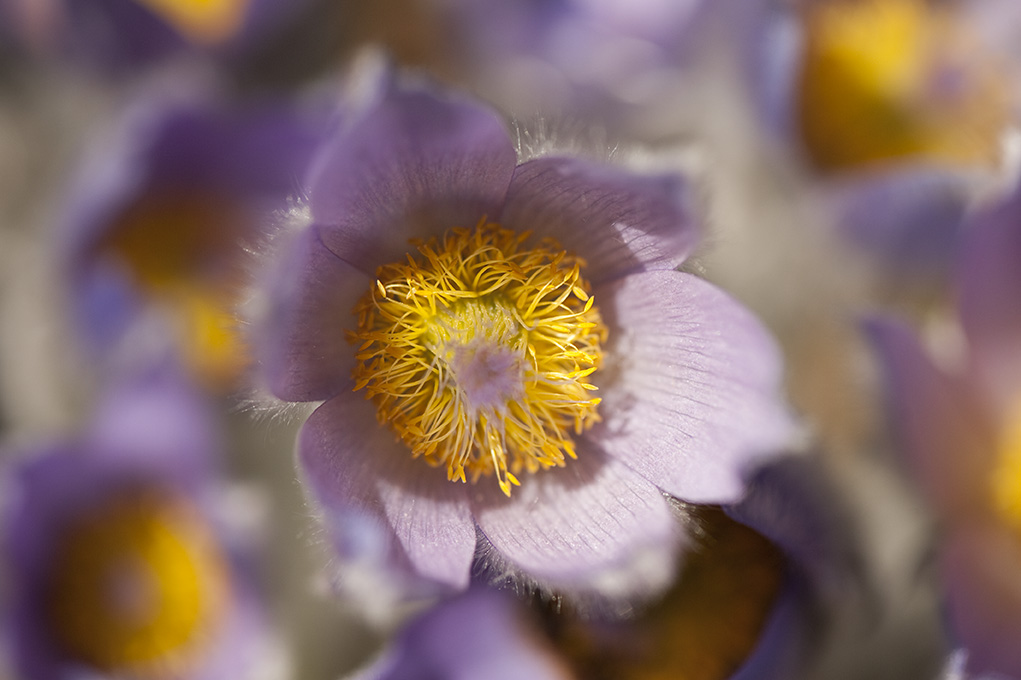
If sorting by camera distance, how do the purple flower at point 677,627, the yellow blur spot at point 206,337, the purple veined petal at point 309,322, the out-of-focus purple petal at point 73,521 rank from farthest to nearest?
the yellow blur spot at point 206,337, the out-of-focus purple petal at point 73,521, the purple flower at point 677,627, the purple veined petal at point 309,322

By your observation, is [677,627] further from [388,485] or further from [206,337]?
[206,337]

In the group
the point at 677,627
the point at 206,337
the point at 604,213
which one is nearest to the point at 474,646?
the point at 677,627

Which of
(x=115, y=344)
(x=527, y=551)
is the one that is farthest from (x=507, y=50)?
(x=527, y=551)

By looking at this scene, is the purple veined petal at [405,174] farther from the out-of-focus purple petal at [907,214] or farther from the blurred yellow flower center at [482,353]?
the out-of-focus purple petal at [907,214]

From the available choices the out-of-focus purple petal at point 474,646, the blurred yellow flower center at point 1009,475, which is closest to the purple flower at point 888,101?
the blurred yellow flower center at point 1009,475

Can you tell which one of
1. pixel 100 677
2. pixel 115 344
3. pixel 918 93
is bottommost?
pixel 100 677

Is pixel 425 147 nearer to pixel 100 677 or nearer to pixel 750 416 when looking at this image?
pixel 750 416
